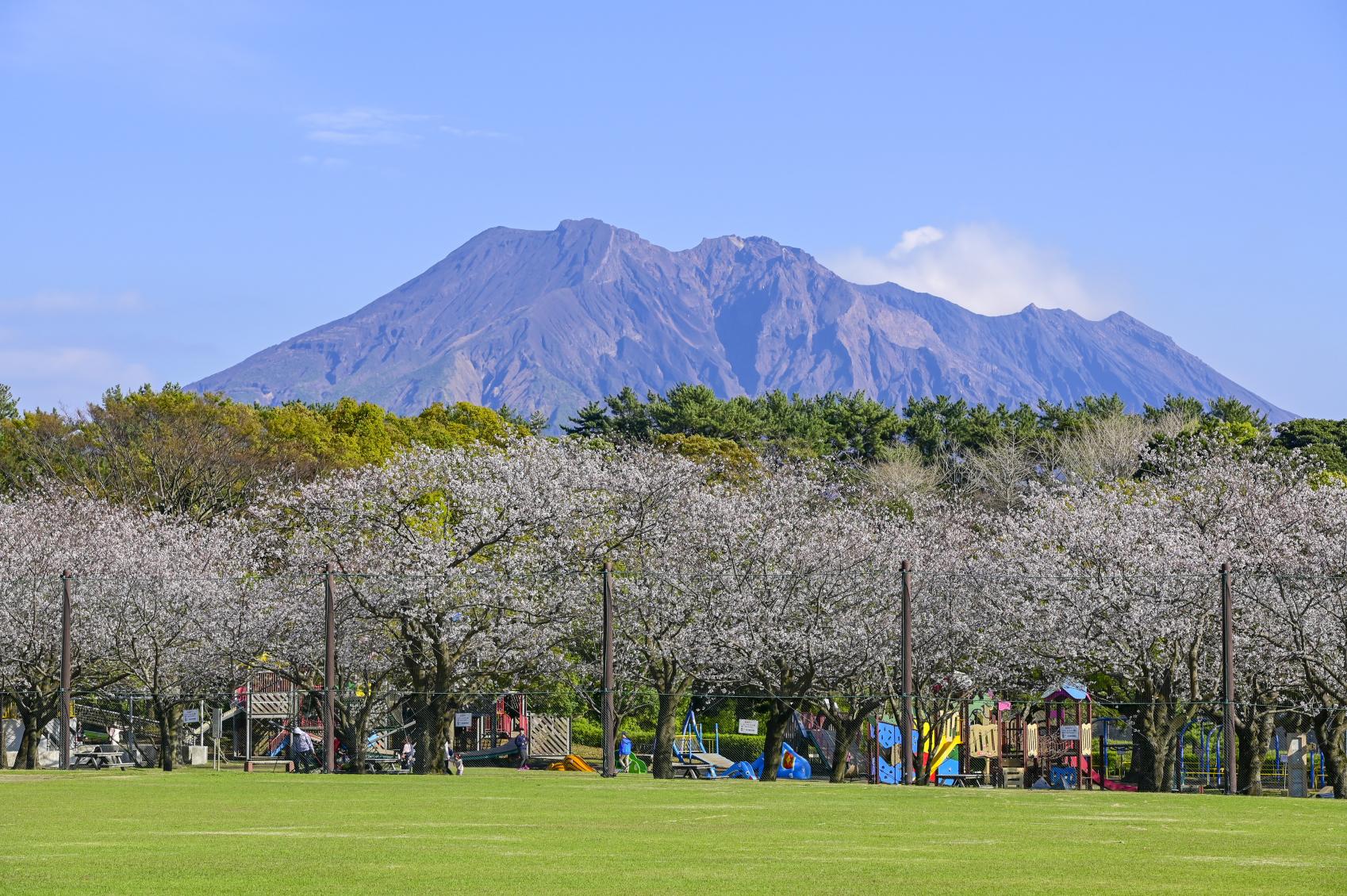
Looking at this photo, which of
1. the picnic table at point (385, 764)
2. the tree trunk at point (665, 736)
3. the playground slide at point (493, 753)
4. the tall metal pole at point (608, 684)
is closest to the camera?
the tall metal pole at point (608, 684)

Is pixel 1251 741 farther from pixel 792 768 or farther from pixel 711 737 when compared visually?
pixel 711 737

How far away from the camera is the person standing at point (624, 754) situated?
4053 centimetres

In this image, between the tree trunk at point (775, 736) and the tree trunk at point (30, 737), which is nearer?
the tree trunk at point (775, 736)

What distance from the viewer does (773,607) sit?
32.5 metres

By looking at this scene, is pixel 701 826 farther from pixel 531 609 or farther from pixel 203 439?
pixel 203 439

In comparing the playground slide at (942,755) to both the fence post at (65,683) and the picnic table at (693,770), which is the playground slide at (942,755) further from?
the fence post at (65,683)

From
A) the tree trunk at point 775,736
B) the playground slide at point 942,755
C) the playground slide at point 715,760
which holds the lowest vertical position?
the playground slide at point 715,760

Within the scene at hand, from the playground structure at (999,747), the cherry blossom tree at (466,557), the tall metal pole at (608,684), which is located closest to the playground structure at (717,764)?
the playground structure at (999,747)

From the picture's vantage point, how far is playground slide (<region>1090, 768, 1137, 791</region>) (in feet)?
109

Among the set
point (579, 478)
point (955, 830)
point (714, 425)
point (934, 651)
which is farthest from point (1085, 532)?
point (714, 425)

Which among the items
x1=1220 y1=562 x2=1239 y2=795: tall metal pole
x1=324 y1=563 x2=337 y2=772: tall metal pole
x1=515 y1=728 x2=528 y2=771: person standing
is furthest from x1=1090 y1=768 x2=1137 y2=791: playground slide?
x1=324 y1=563 x2=337 y2=772: tall metal pole

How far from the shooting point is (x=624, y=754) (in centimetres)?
4172

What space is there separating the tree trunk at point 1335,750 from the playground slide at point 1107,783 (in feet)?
15.8

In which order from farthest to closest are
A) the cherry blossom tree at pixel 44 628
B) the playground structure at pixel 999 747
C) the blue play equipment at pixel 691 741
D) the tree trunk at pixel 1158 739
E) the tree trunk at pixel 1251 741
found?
1. the blue play equipment at pixel 691 741
2. the cherry blossom tree at pixel 44 628
3. the playground structure at pixel 999 747
4. the tree trunk at pixel 1251 741
5. the tree trunk at pixel 1158 739
